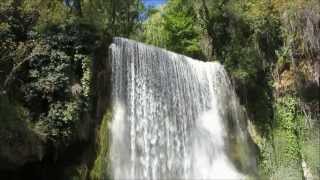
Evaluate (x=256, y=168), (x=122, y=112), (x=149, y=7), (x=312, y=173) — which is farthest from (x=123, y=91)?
(x=149, y=7)

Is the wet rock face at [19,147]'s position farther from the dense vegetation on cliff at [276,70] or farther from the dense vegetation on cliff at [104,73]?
the dense vegetation on cliff at [276,70]

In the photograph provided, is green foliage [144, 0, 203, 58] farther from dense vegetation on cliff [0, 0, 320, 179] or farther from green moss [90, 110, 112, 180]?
green moss [90, 110, 112, 180]

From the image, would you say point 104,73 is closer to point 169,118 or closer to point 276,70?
point 169,118

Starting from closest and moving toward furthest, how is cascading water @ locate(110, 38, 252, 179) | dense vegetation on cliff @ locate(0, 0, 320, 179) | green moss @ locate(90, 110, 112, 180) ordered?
dense vegetation on cliff @ locate(0, 0, 320, 179) → green moss @ locate(90, 110, 112, 180) → cascading water @ locate(110, 38, 252, 179)

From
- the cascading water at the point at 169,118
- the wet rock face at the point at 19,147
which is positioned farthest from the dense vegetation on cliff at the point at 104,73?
the cascading water at the point at 169,118

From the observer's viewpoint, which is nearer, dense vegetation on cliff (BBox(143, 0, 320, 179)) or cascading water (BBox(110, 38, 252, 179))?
cascading water (BBox(110, 38, 252, 179))

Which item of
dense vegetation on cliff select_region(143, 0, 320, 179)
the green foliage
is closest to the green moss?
dense vegetation on cliff select_region(143, 0, 320, 179)

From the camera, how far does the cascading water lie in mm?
17266

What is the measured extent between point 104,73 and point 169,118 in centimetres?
250

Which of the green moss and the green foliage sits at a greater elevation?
the green foliage

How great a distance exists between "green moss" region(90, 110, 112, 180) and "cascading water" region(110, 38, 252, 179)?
194mm

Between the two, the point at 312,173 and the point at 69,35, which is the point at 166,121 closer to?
the point at 69,35

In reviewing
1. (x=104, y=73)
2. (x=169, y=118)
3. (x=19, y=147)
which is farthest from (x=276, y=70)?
(x=19, y=147)

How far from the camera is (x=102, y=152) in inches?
663
